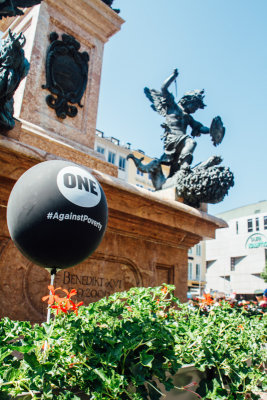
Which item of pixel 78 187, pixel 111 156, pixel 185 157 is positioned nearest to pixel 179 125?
pixel 185 157

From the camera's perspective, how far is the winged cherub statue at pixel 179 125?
5.64 metres

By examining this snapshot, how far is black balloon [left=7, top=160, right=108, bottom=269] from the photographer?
182 centimetres

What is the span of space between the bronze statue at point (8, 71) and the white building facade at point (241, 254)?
51.3 m

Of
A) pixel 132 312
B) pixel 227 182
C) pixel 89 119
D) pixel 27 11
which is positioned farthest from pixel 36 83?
pixel 132 312

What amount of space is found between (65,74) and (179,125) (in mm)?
2131

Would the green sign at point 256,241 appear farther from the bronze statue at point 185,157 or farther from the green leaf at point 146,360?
the green leaf at point 146,360

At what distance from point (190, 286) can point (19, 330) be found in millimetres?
56060

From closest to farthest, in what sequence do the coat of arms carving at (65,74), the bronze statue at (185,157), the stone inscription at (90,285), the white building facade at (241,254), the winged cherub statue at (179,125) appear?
the stone inscription at (90,285), the bronze statue at (185,157), the coat of arms carving at (65,74), the winged cherub statue at (179,125), the white building facade at (241,254)

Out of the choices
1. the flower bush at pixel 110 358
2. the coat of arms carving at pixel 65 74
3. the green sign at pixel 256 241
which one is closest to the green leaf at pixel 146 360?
the flower bush at pixel 110 358

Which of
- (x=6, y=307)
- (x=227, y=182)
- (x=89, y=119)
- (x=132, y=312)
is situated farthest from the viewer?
(x=89, y=119)

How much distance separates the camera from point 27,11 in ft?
17.8

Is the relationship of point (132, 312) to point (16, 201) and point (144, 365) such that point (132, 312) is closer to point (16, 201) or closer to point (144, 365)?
point (144, 365)

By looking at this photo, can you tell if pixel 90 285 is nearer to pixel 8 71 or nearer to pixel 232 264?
pixel 8 71

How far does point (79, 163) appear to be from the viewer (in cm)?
473
